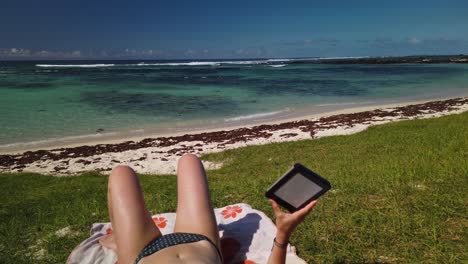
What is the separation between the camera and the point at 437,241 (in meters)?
3.90

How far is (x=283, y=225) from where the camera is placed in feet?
8.82

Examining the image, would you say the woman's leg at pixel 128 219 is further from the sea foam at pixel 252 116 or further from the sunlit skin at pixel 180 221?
the sea foam at pixel 252 116

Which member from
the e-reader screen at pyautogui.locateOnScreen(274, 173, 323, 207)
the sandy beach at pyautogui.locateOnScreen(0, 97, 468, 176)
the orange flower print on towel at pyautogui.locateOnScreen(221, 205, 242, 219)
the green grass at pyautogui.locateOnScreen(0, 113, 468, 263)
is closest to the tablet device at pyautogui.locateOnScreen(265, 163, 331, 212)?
the e-reader screen at pyautogui.locateOnScreen(274, 173, 323, 207)

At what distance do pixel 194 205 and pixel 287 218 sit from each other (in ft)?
4.03

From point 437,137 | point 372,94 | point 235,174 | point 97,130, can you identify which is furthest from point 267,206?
point 372,94

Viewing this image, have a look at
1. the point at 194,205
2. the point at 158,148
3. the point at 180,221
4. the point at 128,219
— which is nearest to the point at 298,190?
the point at 194,205

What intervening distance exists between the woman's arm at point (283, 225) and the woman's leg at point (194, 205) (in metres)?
0.79

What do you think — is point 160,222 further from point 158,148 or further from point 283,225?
point 158,148

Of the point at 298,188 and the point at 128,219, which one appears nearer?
the point at 298,188

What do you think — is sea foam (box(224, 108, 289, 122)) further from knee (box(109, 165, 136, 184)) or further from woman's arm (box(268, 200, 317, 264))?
woman's arm (box(268, 200, 317, 264))

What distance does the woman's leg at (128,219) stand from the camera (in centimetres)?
320

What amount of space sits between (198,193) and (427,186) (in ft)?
12.0

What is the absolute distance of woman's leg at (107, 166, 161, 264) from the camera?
320 centimetres

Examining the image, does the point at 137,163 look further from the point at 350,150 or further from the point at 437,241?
the point at 437,241
